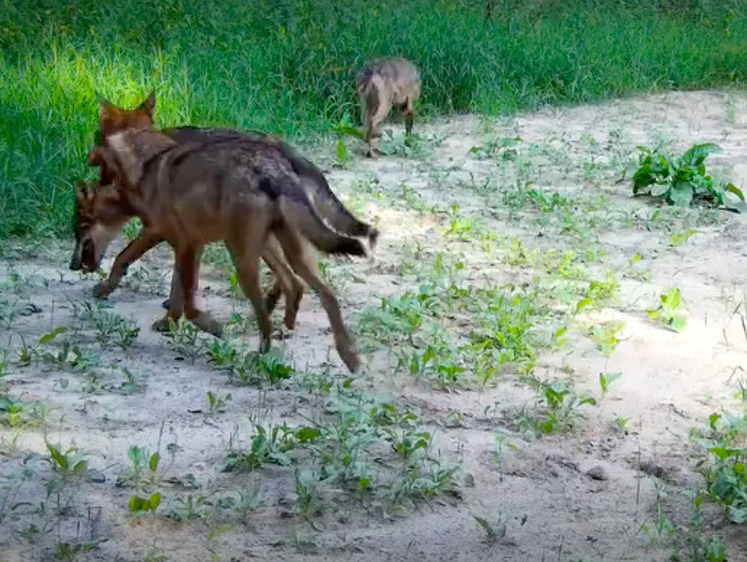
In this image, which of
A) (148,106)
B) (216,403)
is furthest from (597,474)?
(148,106)

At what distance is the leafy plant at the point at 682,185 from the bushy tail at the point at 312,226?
4.35 meters

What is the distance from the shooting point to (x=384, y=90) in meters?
11.2

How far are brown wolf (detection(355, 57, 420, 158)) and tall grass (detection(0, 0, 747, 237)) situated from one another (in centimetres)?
43

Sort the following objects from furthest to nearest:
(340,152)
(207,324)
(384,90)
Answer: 1. (384,90)
2. (340,152)
3. (207,324)

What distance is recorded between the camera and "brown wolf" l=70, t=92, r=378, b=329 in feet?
19.5

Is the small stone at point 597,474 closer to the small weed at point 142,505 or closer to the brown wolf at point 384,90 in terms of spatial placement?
the small weed at point 142,505

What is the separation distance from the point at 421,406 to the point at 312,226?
3.25 ft

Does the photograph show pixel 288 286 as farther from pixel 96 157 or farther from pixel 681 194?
pixel 681 194

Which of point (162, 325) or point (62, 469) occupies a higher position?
point (62, 469)

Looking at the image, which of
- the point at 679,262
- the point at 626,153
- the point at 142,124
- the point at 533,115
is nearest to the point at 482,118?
the point at 533,115

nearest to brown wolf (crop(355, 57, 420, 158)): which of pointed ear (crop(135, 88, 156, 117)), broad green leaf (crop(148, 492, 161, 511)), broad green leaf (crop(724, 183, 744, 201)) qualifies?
broad green leaf (crop(724, 183, 744, 201))

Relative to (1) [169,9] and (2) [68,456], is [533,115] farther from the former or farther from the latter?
(2) [68,456]

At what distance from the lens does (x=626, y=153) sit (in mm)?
10953

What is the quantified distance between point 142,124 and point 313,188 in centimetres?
160
